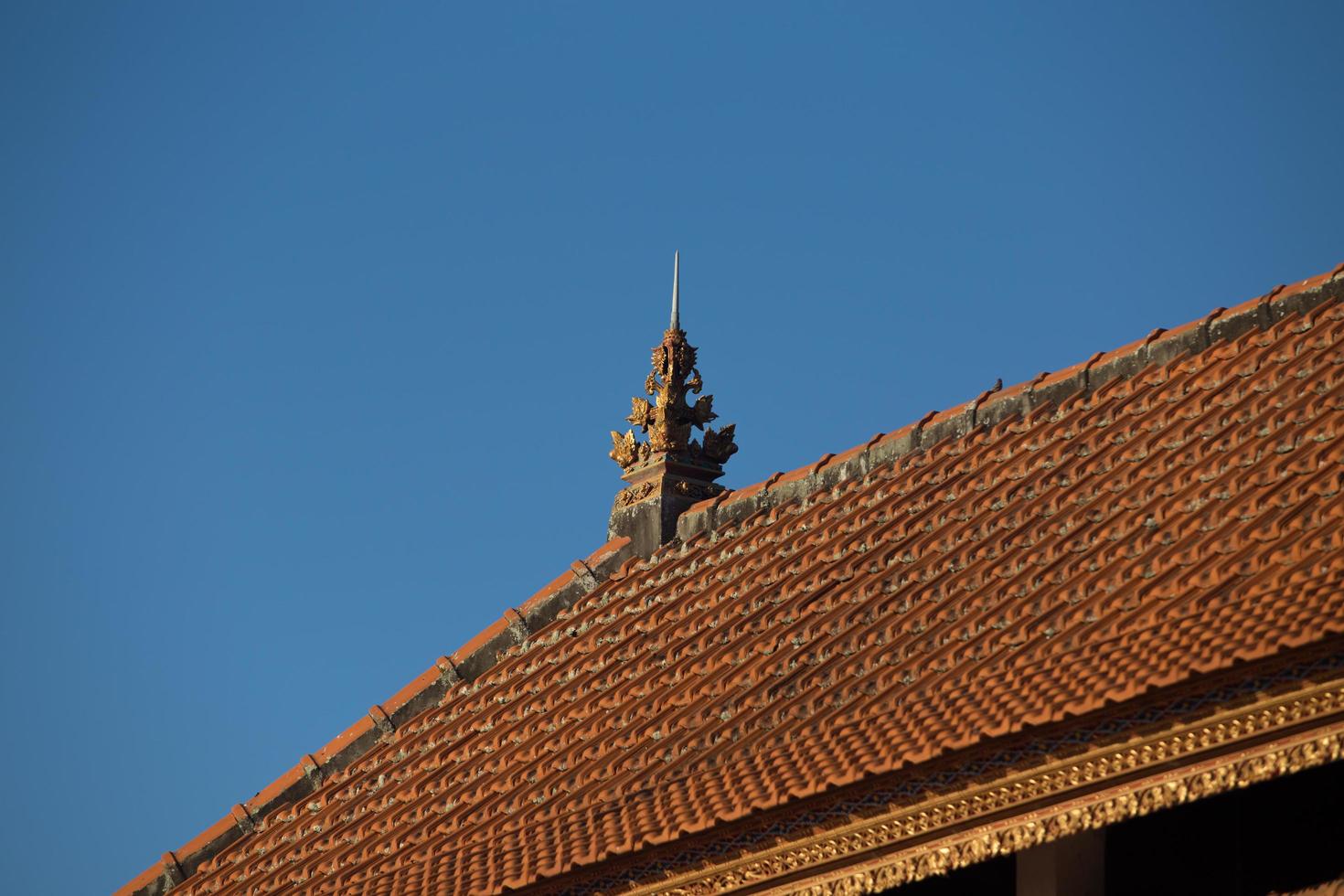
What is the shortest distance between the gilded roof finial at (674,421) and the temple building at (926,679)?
3 centimetres

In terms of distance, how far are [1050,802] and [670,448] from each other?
18.6ft

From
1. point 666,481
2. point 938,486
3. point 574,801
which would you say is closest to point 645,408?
point 666,481

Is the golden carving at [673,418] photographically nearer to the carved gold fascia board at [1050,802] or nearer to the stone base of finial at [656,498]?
the stone base of finial at [656,498]

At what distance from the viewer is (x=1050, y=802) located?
7.55 m

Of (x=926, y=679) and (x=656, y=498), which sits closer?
(x=926, y=679)

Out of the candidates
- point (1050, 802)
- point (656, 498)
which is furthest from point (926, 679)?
point (656, 498)

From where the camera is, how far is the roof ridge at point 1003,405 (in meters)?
9.99

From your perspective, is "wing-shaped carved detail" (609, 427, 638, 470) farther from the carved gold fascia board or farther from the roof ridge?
the carved gold fascia board

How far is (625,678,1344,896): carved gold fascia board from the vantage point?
6.99m

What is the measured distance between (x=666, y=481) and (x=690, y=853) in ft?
14.2

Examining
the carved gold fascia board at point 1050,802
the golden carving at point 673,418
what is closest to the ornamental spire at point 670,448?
the golden carving at point 673,418

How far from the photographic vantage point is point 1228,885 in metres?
7.73

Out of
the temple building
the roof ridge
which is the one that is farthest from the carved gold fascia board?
the roof ridge

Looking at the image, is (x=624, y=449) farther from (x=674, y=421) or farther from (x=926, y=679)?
(x=926, y=679)
